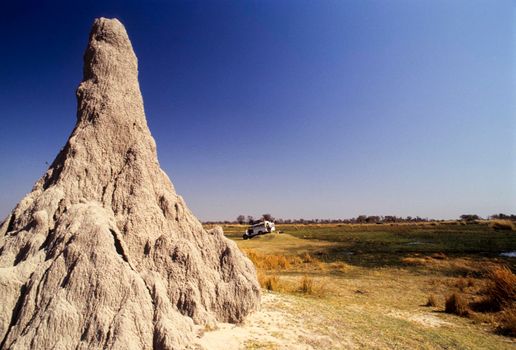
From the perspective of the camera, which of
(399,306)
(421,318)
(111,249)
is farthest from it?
(399,306)

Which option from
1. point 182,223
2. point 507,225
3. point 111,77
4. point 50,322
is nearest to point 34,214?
point 50,322

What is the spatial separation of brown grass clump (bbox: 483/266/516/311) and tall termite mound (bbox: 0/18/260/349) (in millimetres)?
10126

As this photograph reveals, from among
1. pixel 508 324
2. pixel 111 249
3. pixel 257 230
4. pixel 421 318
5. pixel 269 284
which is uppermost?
pixel 111 249

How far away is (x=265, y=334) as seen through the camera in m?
6.50

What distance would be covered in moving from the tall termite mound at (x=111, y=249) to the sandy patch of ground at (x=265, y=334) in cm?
33

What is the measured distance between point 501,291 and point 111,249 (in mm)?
14059

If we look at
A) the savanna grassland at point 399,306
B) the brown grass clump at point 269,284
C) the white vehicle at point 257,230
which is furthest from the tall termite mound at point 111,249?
the white vehicle at point 257,230

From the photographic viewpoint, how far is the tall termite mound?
15.8 ft

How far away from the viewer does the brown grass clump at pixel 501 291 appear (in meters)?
11.3

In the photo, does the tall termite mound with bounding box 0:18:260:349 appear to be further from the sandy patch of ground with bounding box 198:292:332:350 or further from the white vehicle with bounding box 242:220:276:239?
the white vehicle with bounding box 242:220:276:239

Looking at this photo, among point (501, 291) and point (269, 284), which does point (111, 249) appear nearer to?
point (269, 284)

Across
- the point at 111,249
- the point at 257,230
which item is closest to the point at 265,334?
the point at 111,249

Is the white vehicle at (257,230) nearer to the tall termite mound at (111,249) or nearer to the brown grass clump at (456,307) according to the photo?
the brown grass clump at (456,307)

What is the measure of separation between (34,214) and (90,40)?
5471mm
